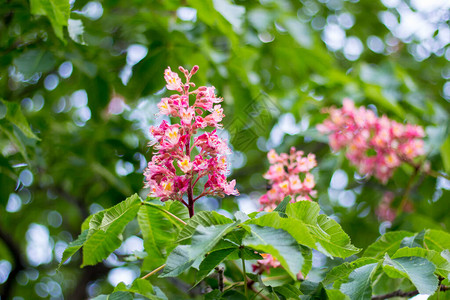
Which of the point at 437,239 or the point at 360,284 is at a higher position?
the point at 360,284

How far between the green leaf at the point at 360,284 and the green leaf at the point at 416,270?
2.4 inches

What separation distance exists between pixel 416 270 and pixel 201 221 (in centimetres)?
69

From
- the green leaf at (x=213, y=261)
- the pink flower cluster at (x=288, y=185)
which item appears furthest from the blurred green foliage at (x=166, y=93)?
the green leaf at (x=213, y=261)

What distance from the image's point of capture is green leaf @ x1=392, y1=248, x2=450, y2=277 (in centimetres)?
146

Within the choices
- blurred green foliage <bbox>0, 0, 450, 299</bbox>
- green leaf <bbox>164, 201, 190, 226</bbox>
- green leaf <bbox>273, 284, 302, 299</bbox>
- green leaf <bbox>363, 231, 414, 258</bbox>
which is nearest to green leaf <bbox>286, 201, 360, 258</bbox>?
green leaf <bbox>273, 284, 302, 299</bbox>

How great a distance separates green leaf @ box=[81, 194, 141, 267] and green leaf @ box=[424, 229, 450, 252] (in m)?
1.18

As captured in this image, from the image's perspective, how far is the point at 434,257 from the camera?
1.48 meters

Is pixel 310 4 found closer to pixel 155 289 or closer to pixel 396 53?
pixel 396 53

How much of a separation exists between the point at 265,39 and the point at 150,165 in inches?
119

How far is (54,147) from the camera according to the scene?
3.82m

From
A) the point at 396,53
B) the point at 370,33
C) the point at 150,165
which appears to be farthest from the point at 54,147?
the point at 396,53

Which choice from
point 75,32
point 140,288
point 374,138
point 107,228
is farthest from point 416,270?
point 374,138

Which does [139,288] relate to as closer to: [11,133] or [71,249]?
[71,249]

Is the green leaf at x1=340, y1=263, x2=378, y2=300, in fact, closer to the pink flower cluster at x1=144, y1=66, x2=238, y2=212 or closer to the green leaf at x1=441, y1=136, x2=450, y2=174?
the pink flower cluster at x1=144, y1=66, x2=238, y2=212
